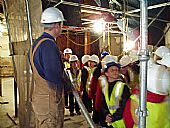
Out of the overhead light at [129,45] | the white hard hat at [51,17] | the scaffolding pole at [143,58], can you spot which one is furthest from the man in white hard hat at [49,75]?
the overhead light at [129,45]

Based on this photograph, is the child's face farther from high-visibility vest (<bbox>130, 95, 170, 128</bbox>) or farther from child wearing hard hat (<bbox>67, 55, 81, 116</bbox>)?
child wearing hard hat (<bbox>67, 55, 81, 116</bbox>)

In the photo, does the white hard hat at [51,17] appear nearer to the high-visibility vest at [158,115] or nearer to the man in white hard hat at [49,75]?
the man in white hard hat at [49,75]

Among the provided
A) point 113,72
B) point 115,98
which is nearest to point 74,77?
point 113,72

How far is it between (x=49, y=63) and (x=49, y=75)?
115mm

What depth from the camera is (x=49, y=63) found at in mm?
2379

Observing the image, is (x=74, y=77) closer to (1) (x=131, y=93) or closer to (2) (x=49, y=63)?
(1) (x=131, y=93)

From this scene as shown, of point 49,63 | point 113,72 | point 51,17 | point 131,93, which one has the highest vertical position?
point 51,17

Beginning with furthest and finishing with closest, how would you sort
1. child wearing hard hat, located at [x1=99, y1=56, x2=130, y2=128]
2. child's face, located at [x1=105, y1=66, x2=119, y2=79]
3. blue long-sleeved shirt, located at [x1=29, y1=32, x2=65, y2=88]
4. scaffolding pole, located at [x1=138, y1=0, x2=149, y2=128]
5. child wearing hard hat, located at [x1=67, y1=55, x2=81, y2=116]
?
child wearing hard hat, located at [x1=67, y1=55, x2=81, y2=116], child's face, located at [x1=105, y1=66, x2=119, y2=79], child wearing hard hat, located at [x1=99, y1=56, x2=130, y2=128], blue long-sleeved shirt, located at [x1=29, y1=32, x2=65, y2=88], scaffolding pole, located at [x1=138, y1=0, x2=149, y2=128]

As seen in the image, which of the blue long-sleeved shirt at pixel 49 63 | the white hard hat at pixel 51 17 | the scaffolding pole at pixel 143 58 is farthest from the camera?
the white hard hat at pixel 51 17

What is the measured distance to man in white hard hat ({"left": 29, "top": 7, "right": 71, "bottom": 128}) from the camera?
7.89ft

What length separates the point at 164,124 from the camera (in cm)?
221

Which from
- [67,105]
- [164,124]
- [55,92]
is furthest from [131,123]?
[67,105]

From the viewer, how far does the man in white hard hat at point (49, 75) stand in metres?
2.40

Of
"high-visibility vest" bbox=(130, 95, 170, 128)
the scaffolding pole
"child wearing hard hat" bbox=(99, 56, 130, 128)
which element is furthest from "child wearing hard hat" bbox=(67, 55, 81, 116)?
the scaffolding pole
